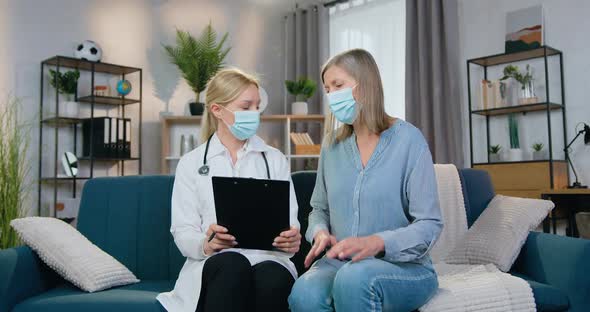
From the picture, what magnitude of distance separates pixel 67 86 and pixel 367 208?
3568 millimetres

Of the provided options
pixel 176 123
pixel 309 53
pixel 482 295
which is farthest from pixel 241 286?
pixel 309 53

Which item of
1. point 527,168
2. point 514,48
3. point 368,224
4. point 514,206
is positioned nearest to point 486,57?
point 514,48

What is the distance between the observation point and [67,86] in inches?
174

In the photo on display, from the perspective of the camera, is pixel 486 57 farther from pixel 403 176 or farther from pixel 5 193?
pixel 5 193

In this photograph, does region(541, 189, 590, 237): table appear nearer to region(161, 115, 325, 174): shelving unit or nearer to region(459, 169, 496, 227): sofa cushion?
region(459, 169, 496, 227): sofa cushion

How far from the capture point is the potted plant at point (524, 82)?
12.6 ft

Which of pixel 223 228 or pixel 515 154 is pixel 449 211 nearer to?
pixel 223 228

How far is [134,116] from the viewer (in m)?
5.04

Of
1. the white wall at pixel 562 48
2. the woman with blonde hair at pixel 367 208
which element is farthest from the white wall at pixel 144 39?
the woman with blonde hair at pixel 367 208

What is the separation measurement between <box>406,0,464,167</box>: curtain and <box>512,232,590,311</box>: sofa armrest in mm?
2311

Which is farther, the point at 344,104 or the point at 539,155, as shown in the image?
the point at 539,155

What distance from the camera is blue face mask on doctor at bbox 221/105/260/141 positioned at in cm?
190

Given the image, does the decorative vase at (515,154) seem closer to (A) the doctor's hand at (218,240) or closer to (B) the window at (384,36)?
(B) the window at (384,36)

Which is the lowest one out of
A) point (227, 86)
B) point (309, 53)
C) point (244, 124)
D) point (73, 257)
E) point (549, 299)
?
point (549, 299)
